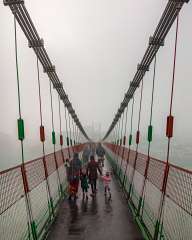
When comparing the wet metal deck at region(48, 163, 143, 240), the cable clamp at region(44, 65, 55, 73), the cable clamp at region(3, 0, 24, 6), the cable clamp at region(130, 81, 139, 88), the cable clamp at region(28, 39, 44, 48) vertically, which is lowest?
the wet metal deck at region(48, 163, 143, 240)

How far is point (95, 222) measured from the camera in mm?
7223

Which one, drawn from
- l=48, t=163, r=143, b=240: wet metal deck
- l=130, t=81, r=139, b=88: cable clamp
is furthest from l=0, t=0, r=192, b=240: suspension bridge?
l=130, t=81, r=139, b=88: cable clamp

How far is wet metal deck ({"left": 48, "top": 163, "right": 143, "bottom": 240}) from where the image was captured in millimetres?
6254

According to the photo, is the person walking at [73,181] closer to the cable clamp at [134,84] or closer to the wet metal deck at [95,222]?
the wet metal deck at [95,222]

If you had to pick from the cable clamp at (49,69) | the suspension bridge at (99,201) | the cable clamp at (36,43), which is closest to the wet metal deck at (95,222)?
the suspension bridge at (99,201)

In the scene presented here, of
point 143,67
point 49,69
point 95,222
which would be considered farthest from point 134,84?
point 95,222

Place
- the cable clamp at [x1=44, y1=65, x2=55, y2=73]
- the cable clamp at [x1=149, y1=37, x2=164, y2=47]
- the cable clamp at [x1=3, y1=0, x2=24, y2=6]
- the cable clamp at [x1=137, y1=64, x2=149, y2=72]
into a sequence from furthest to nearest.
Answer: the cable clamp at [x1=44, y1=65, x2=55, y2=73] → the cable clamp at [x1=137, y1=64, x2=149, y2=72] → the cable clamp at [x1=149, y1=37, x2=164, y2=47] → the cable clamp at [x1=3, y1=0, x2=24, y2=6]

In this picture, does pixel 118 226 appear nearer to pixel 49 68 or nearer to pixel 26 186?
pixel 26 186

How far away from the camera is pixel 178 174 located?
515 cm

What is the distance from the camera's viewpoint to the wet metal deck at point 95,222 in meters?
6.25

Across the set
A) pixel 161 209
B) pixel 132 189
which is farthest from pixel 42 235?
pixel 132 189

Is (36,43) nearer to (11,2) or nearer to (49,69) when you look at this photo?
(49,69)

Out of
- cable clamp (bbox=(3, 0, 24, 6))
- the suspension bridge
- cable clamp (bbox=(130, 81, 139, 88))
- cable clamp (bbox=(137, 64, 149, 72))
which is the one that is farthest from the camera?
cable clamp (bbox=(130, 81, 139, 88))

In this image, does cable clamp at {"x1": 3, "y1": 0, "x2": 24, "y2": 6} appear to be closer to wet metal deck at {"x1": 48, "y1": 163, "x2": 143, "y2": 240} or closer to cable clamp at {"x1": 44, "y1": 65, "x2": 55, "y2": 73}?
cable clamp at {"x1": 44, "y1": 65, "x2": 55, "y2": 73}
